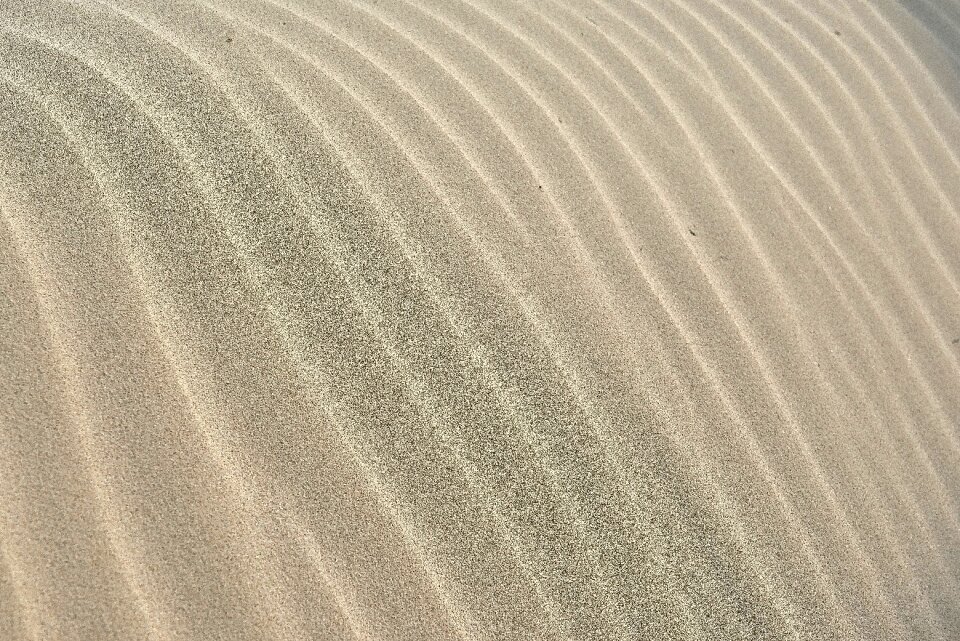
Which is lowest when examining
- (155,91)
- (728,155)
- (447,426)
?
(447,426)

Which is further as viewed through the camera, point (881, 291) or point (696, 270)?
point (881, 291)

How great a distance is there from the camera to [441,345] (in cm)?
146

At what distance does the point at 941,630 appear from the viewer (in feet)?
4.57

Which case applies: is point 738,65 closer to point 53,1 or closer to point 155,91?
point 155,91

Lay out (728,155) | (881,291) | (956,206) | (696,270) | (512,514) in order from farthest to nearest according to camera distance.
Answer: (956,206) → (728,155) → (881,291) → (696,270) → (512,514)

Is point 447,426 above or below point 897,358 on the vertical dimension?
above

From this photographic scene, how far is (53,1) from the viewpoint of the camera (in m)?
1.86

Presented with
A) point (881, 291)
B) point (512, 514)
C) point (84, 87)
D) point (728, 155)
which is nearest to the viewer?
point (512, 514)

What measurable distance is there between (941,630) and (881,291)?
83 cm

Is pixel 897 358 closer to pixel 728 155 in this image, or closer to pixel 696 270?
A: pixel 696 270

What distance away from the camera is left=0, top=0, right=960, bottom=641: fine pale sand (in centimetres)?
121

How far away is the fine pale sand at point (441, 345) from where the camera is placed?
3.98 feet

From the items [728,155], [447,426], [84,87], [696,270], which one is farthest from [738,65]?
[84,87]

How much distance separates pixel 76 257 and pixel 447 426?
0.75m
